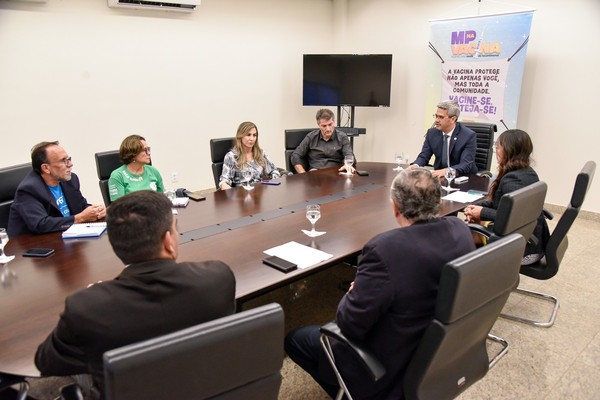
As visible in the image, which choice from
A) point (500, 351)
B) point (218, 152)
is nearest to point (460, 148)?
point (500, 351)

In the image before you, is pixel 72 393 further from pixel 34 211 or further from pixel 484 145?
pixel 484 145

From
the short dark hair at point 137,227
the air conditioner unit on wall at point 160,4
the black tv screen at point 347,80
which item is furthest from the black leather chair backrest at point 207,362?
the black tv screen at point 347,80

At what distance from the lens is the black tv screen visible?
5871mm

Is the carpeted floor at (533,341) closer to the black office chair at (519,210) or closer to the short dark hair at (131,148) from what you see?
the black office chair at (519,210)

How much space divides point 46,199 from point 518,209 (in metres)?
2.59

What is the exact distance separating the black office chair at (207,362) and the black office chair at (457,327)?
19.9 inches

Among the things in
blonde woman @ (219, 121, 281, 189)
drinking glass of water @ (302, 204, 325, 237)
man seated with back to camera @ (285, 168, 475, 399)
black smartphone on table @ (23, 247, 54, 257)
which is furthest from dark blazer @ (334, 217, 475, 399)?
blonde woman @ (219, 121, 281, 189)

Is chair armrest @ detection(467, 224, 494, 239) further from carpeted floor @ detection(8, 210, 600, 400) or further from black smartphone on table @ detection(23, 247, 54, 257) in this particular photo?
black smartphone on table @ detection(23, 247, 54, 257)

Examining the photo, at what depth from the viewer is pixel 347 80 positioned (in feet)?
19.7

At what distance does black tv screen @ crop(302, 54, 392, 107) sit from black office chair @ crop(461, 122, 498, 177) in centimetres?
174

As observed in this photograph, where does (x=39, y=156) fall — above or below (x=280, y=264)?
above

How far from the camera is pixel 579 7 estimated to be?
181 inches

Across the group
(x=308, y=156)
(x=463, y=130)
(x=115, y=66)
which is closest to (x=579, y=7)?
(x=463, y=130)

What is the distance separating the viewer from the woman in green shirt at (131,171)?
10.3ft
